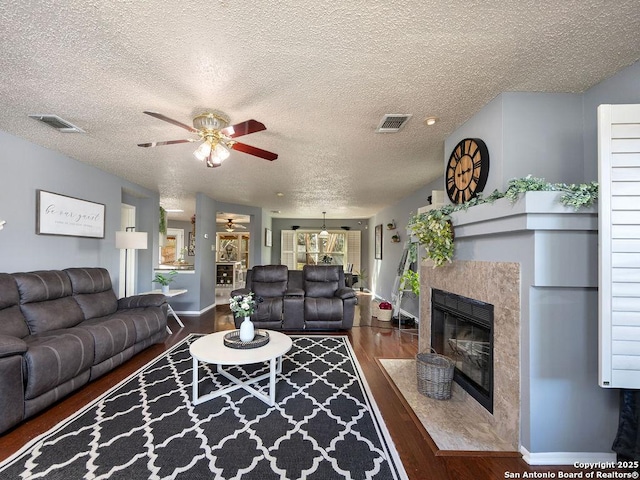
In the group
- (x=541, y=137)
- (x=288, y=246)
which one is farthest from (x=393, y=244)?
(x=541, y=137)

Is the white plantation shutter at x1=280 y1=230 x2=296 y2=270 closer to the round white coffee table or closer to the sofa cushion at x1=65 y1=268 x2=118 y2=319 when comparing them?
the sofa cushion at x1=65 y1=268 x2=118 y2=319

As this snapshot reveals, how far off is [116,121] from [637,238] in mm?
3698

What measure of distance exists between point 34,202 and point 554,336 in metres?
4.83

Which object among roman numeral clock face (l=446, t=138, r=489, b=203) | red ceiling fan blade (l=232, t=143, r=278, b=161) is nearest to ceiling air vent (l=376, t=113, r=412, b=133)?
→ roman numeral clock face (l=446, t=138, r=489, b=203)

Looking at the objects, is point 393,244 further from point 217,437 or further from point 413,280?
point 217,437

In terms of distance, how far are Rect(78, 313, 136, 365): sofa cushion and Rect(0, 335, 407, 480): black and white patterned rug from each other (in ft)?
1.15

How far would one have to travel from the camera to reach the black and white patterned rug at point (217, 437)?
1.56 m

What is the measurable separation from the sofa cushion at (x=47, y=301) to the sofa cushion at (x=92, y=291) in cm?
7

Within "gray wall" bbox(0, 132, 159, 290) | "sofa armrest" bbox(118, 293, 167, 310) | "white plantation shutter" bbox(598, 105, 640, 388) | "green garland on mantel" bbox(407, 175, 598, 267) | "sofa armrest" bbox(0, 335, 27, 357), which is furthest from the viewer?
"sofa armrest" bbox(118, 293, 167, 310)

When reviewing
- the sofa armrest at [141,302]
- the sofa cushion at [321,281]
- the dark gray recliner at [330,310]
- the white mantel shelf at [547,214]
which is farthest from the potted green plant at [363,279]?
the white mantel shelf at [547,214]

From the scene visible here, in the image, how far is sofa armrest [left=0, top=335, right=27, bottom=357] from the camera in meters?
1.82

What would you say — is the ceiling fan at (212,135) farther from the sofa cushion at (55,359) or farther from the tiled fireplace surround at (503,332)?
the tiled fireplace surround at (503,332)

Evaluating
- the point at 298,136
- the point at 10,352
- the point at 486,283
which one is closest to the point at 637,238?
the point at 486,283

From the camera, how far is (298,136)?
2.67 metres
